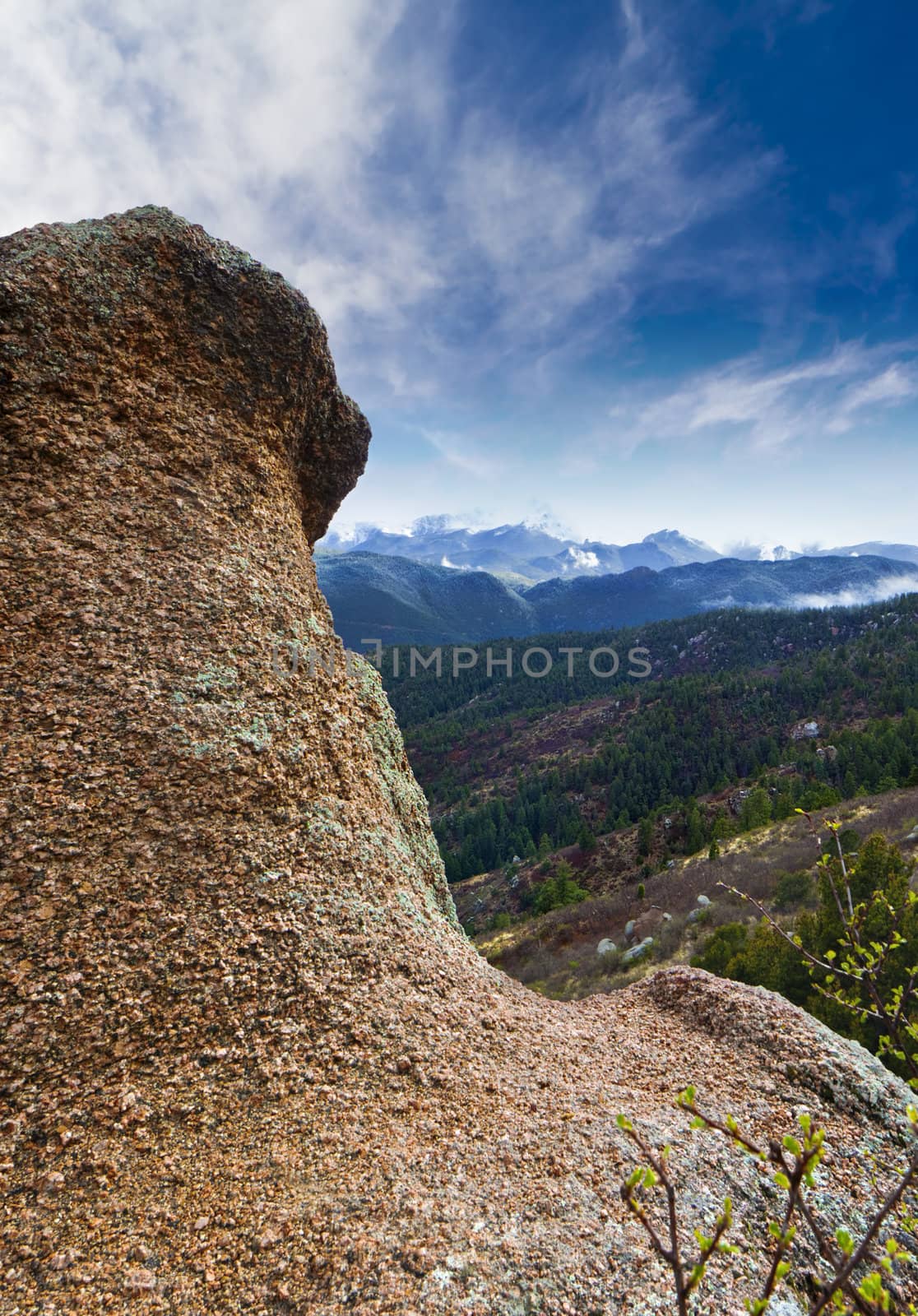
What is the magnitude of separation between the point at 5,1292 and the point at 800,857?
1820 inches

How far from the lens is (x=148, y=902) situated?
5934 mm

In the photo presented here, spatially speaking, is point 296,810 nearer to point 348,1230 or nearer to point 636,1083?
point 348,1230

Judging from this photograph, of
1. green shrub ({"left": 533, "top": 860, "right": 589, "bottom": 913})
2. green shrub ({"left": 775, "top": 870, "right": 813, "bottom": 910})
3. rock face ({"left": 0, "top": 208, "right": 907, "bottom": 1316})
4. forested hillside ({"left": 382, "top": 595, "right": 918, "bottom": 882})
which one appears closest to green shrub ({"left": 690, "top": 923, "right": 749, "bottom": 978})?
green shrub ({"left": 775, "top": 870, "right": 813, "bottom": 910})

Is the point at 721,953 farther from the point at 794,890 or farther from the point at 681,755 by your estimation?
the point at 681,755

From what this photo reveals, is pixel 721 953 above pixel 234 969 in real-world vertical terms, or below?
below

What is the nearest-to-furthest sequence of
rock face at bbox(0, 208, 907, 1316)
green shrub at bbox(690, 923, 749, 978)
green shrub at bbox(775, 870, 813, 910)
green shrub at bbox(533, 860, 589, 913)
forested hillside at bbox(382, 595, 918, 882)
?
rock face at bbox(0, 208, 907, 1316) → green shrub at bbox(690, 923, 749, 978) → green shrub at bbox(775, 870, 813, 910) → green shrub at bbox(533, 860, 589, 913) → forested hillside at bbox(382, 595, 918, 882)

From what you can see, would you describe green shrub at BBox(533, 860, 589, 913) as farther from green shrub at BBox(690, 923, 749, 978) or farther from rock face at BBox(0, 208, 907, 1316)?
rock face at BBox(0, 208, 907, 1316)

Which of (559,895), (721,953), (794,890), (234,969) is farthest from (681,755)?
(234,969)

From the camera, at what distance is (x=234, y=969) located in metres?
6.02

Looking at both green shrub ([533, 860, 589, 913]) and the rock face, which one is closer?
the rock face

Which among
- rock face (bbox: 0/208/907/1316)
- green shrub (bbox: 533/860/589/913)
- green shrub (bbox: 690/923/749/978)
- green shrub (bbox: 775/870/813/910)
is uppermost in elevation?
rock face (bbox: 0/208/907/1316)

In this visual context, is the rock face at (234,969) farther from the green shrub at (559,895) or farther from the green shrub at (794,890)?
the green shrub at (559,895)

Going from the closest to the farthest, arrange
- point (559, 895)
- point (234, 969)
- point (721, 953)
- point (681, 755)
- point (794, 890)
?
point (234, 969) < point (721, 953) < point (794, 890) < point (559, 895) < point (681, 755)

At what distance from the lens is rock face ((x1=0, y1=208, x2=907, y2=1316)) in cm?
457
